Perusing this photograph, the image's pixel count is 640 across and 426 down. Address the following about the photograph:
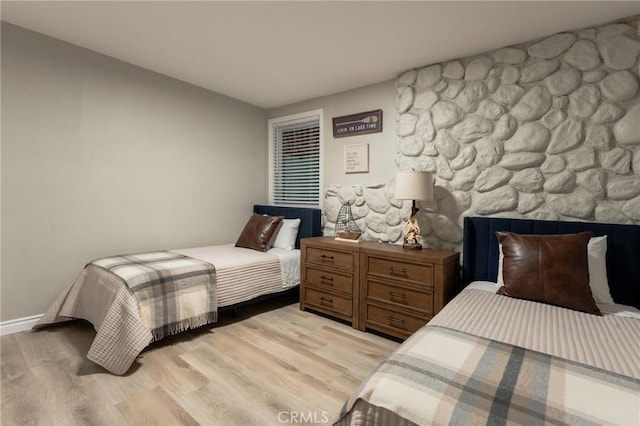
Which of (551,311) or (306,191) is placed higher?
(306,191)

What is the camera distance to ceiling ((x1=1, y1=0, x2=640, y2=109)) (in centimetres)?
202

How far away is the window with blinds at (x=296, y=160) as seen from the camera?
12.7 ft

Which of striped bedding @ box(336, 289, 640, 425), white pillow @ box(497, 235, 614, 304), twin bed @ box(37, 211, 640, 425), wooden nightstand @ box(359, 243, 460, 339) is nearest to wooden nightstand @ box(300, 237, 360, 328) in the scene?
wooden nightstand @ box(359, 243, 460, 339)

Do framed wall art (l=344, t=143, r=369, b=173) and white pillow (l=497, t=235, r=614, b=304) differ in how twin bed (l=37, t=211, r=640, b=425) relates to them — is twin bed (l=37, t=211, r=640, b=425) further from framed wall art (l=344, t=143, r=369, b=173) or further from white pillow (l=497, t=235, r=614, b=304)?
framed wall art (l=344, t=143, r=369, b=173)

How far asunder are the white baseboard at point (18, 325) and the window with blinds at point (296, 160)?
107 inches

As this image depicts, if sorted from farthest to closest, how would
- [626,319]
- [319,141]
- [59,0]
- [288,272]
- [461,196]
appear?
[319,141] < [288,272] < [461,196] < [59,0] < [626,319]

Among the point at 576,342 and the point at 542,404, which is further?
A: the point at 576,342

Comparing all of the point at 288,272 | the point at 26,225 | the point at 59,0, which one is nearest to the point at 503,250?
the point at 288,272

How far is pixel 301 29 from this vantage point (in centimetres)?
229

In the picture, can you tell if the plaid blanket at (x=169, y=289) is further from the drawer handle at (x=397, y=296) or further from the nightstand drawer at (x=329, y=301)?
the drawer handle at (x=397, y=296)

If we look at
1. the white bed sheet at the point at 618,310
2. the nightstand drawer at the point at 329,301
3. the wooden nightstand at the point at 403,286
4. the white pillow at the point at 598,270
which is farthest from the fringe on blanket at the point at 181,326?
the white pillow at the point at 598,270

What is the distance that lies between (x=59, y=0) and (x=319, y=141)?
2.52 metres

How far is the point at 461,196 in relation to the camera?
268 centimetres

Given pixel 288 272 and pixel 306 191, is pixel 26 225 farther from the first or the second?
pixel 306 191
